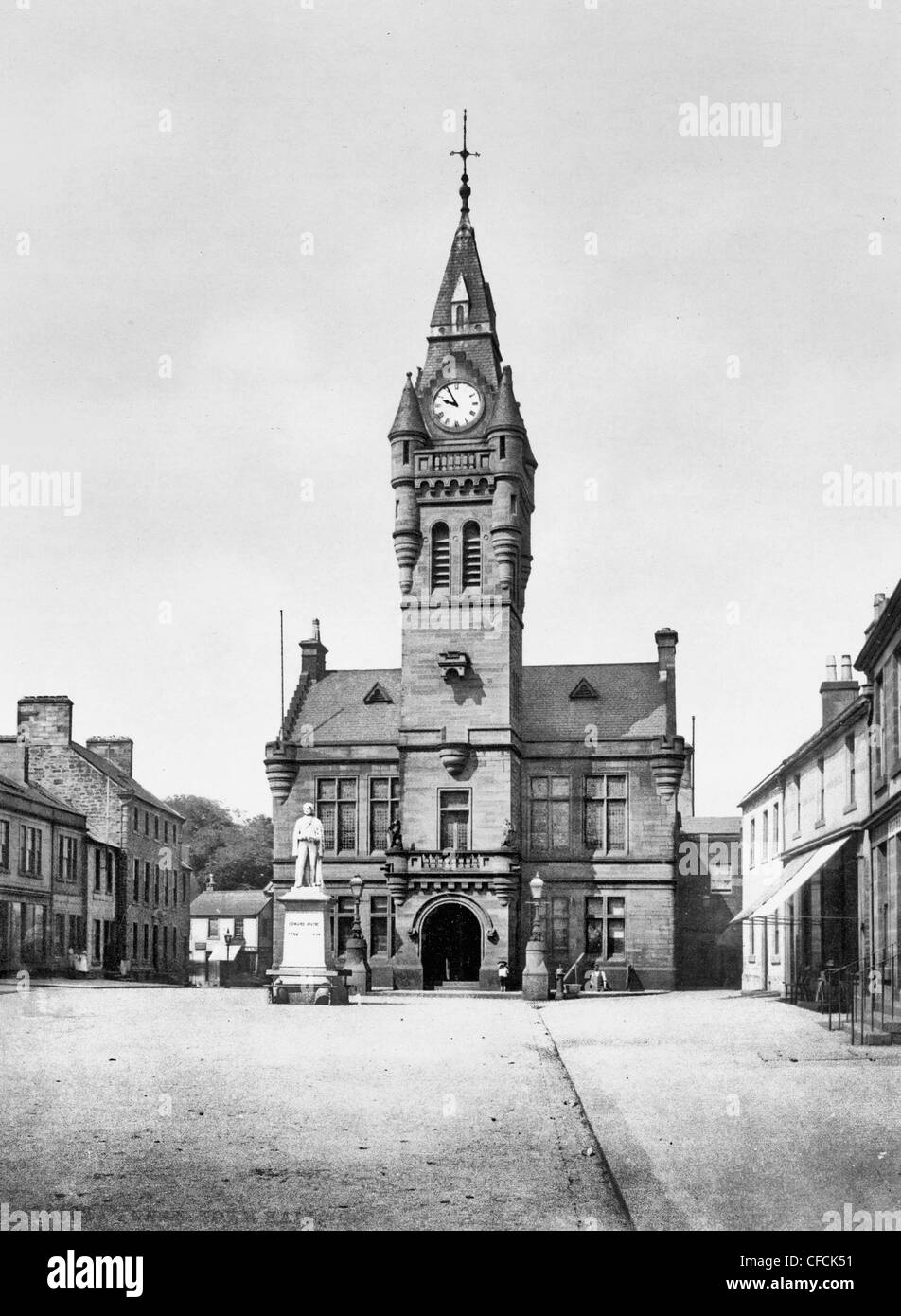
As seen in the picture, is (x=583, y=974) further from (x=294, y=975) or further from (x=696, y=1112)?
(x=696, y=1112)

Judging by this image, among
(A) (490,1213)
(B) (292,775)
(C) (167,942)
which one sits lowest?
(C) (167,942)

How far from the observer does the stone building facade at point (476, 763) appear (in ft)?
170

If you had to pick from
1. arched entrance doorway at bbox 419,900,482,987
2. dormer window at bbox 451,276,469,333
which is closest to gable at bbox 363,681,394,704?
arched entrance doorway at bbox 419,900,482,987

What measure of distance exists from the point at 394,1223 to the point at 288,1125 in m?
4.92

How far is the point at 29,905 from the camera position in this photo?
53719 millimetres

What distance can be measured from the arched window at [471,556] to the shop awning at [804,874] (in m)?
20.2

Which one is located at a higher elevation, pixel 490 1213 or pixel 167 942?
pixel 490 1213

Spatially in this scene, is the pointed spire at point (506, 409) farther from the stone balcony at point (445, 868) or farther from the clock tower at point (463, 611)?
the stone balcony at point (445, 868)

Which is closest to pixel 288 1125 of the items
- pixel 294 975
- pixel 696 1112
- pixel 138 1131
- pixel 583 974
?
pixel 138 1131

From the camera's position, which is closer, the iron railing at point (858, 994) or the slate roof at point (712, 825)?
the iron railing at point (858, 994)

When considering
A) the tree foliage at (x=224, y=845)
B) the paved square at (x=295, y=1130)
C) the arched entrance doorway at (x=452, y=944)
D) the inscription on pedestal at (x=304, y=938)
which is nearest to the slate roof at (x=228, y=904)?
the tree foliage at (x=224, y=845)

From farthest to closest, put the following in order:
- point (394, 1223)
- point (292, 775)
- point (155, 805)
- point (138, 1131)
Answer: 1. point (155, 805)
2. point (292, 775)
3. point (138, 1131)
4. point (394, 1223)
